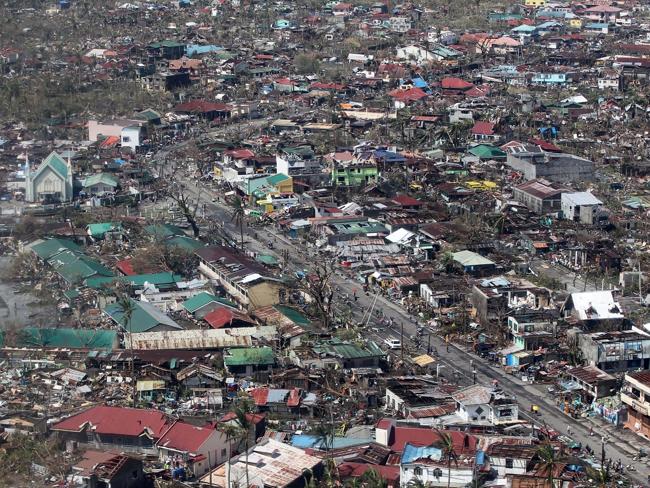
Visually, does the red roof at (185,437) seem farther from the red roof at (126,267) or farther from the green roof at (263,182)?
the green roof at (263,182)

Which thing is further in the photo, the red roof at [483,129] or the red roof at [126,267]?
the red roof at [483,129]

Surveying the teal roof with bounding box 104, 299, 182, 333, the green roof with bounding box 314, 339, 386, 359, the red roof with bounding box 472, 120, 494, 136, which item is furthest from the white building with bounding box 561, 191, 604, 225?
the teal roof with bounding box 104, 299, 182, 333

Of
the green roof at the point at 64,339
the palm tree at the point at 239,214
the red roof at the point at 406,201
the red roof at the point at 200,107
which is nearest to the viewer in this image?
the green roof at the point at 64,339

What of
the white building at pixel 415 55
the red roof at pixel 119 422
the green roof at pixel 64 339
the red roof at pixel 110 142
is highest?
the red roof at pixel 119 422

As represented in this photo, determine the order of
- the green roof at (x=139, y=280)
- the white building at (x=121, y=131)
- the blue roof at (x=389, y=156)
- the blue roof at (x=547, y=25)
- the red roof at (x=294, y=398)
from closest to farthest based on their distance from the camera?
1. the red roof at (x=294, y=398)
2. the green roof at (x=139, y=280)
3. the blue roof at (x=389, y=156)
4. the white building at (x=121, y=131)
5. the blue roof at (x=547, y=25)

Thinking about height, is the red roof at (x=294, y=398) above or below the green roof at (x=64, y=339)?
above

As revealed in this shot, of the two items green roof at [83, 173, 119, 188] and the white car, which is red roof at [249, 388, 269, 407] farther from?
green roof at [83, 173, 119, 188]

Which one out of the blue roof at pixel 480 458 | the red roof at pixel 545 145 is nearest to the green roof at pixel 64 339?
the blue roof at pixel 480 458
